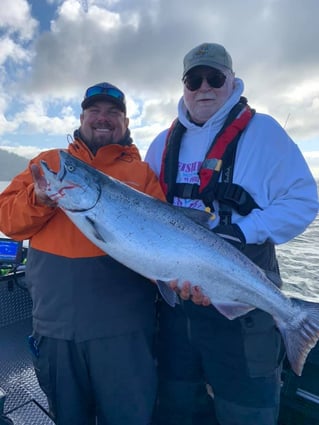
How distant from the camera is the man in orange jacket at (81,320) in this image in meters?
3.13

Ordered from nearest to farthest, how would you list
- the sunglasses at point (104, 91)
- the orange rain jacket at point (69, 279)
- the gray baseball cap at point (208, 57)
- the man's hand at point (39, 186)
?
1. the man's hand at point (39, 186)
2. the orange rain jacket at point (69, 279)
3. the gray baseball cap at point (208, 57)
4. the sunglasses at point (104, 91)

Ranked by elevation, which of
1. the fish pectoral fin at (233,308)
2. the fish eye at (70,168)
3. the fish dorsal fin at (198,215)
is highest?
the fish eye at (70,168)

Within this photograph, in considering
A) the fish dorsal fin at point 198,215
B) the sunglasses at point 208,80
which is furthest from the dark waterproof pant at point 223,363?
the sunglasses at point 208,80

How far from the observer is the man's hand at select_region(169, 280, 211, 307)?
3.14 metres

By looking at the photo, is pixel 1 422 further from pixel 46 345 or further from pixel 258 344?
pixel 258 344

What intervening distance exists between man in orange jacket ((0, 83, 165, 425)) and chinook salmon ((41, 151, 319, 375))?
25cm

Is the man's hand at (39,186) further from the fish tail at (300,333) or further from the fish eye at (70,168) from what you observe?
the fish tail at (300,333)

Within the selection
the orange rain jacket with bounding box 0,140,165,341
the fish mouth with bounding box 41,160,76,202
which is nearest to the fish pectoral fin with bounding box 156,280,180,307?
the orange rain jacket with bounding box 0,140,165,341

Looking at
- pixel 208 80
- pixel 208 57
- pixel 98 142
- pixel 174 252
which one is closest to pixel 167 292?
pixel 174 252

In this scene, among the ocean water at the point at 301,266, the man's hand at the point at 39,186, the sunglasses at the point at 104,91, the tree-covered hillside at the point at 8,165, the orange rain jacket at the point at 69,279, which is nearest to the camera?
the man's hand at the point at 39,186

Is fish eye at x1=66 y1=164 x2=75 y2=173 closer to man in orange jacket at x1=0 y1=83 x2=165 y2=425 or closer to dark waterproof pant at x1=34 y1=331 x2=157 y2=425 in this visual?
man in orange jacket at x1=0 y1=83 x2=165 y2=425

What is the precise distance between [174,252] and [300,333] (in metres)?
1.33

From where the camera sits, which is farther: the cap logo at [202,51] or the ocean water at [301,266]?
the ocean water at [301,266]

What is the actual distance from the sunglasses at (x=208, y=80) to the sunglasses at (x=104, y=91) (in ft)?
2.59
